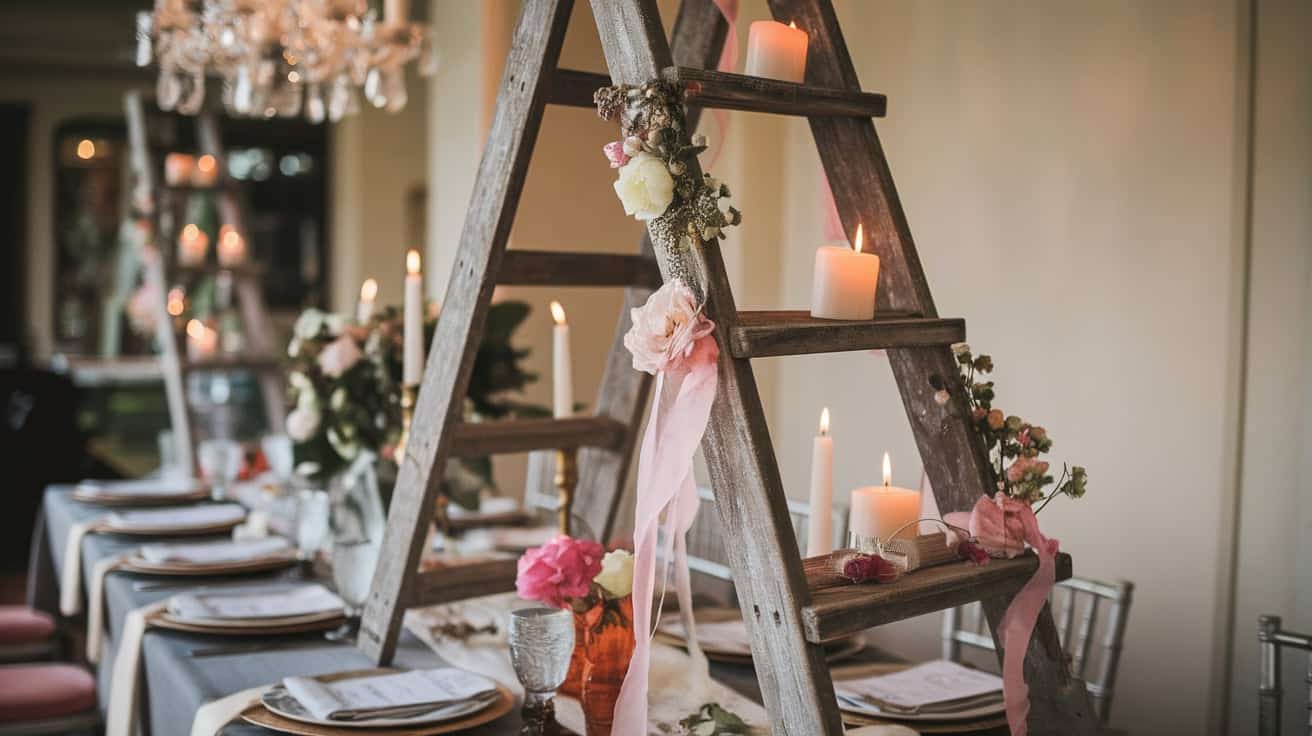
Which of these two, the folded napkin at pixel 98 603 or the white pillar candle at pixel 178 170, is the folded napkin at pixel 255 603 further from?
the white pillar candle at pixel 178 170

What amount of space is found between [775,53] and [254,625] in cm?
118

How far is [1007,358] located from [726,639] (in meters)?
0.98

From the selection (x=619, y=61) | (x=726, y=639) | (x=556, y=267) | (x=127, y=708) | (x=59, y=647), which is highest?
(x=619, y=61)

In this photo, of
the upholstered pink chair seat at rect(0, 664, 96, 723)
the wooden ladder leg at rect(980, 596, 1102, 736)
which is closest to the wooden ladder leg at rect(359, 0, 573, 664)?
the wooden ladder leg at rect(980, 596, 1102, 736)

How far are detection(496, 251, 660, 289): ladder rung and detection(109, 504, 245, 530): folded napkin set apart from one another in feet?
4.12

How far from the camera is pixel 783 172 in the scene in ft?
10.1

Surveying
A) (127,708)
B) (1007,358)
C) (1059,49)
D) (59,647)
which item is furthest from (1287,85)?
(59,647)

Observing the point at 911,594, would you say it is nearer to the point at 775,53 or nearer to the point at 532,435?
the point at 775,53

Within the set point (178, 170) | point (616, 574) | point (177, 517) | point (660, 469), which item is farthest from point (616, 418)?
point (178, 170)

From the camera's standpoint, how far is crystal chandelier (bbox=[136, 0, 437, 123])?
10.00 ft

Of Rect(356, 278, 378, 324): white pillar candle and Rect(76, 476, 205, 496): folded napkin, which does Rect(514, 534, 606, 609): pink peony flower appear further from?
Rect(76, 476, 205, 496): folded napkin

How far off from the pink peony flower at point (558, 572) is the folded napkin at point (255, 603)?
632 millimetres

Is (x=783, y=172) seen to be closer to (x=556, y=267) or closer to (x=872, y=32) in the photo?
(x=872, y=32)

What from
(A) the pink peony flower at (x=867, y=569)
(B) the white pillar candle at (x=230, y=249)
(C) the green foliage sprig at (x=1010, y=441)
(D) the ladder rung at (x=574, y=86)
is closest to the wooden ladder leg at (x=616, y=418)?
(D) the ladder rung at (x=574, y=86)
